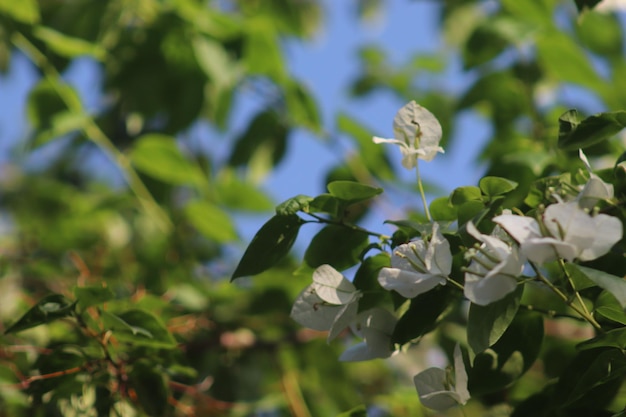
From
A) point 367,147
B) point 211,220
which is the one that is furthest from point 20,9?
point 367,147

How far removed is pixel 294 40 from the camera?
55.6 inches

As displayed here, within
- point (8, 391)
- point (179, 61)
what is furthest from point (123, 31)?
point (8, 391)

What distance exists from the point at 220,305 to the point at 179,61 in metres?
0.34

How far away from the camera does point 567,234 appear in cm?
41

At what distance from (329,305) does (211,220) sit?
0.54 meters

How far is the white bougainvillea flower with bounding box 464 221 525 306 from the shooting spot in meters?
0.42

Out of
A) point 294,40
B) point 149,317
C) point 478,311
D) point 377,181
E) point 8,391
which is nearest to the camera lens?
point 478,311

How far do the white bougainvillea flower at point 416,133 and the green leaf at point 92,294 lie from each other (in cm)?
22

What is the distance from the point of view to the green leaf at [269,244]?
52 cm

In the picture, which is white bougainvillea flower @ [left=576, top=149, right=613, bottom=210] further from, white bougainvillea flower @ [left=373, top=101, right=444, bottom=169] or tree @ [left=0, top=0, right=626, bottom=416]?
white bougainvillea flower @ [left=373, top=101, right=444, bottom=169]

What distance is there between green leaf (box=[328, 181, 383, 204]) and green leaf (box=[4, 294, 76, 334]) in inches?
7.8

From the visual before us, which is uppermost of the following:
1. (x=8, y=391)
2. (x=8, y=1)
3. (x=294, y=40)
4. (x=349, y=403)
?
(x=8, y=1)

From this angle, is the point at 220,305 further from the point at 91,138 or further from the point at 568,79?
the point at 568,79

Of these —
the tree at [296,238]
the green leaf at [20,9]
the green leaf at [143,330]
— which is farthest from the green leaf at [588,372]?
the green leaf at [20,9]
